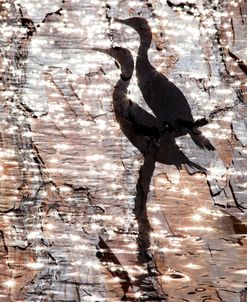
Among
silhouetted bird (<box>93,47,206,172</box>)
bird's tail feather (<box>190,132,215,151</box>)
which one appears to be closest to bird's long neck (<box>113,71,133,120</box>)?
silhouetted bird (<box>93,47,206,172</box>)

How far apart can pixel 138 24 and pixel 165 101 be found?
14 cm

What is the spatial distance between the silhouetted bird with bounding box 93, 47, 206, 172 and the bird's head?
0.09m

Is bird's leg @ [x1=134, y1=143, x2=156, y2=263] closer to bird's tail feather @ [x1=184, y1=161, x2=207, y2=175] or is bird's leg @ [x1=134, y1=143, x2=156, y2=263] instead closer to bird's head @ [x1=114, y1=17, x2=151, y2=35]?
bird's tail feather @ [x1=184, y1=161, x2=207, y2=175]

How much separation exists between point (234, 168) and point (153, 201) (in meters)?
0.14

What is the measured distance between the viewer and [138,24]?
770mm

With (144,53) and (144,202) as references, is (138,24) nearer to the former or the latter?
(144,53)

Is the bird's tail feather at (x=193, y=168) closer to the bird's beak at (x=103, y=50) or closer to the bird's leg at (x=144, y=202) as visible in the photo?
the bird's leg at (x=144, y=202)

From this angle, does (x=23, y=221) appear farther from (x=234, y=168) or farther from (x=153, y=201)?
(x=234, y=168)

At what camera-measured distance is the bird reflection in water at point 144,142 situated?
2.40 ft

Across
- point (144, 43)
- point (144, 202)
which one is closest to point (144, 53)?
point (144, 43)

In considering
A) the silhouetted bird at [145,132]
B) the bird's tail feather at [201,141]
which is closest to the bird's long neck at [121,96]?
the silhouetted bird at [145,132]

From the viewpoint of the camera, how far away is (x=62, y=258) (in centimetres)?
73

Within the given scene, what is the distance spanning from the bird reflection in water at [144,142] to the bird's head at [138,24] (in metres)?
0.07

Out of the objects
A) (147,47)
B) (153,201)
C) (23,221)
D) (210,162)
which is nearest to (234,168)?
(210,162)
